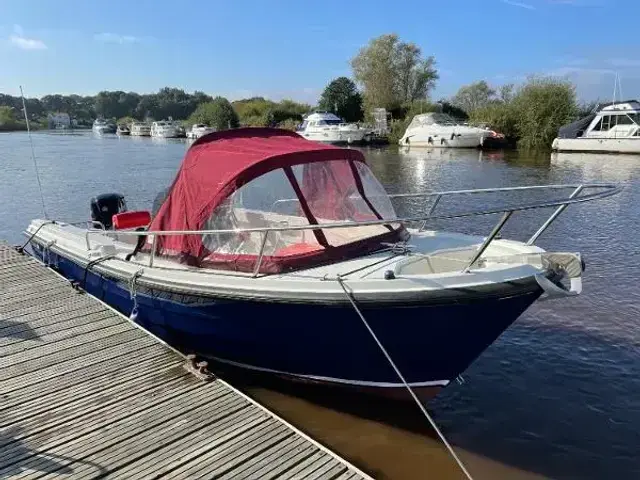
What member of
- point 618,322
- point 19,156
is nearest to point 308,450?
point 618,322

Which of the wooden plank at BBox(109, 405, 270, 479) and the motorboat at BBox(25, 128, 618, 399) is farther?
the motorboat at BBox(25, 128, 618, 399)

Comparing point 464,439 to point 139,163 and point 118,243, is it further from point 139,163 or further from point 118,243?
point 139,163

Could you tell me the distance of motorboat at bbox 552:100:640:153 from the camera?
107ft

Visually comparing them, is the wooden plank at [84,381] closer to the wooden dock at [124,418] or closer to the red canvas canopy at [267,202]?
the wooden dock at [124,418]

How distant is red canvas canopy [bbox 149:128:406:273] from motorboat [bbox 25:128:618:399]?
0.6 inches

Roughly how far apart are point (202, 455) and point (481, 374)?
12.1 feet

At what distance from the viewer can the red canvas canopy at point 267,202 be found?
5.68 meters

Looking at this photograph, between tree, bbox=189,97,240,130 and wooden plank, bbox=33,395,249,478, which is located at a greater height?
tree, bbox=189,97,240,130

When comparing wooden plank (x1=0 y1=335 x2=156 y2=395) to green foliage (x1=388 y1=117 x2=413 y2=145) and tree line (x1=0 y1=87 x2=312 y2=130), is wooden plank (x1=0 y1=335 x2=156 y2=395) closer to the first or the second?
green foliage (x1=388 y1=117 x2=413 y2=145)

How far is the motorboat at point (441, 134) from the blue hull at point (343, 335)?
37037 millimetres

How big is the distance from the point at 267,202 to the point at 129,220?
12.6 feet

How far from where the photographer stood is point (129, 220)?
8719mm

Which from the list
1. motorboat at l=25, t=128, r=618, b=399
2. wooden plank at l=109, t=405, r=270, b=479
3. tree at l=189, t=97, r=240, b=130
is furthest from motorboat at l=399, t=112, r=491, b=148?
wooden plank at l=109, t=405, r=270, b=479

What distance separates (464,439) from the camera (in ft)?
17.6
